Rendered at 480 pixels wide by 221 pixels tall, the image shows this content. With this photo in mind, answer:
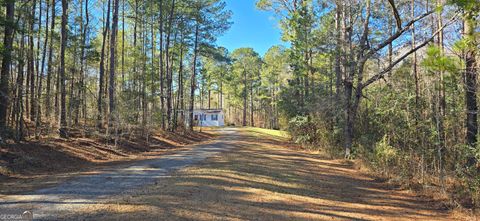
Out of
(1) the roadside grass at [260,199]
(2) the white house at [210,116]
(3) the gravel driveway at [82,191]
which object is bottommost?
(1) the roadside grass at [260,199]

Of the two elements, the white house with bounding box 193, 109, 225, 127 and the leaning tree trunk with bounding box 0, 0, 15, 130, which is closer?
the leaning tree trunk with bounding box 0, 0, 15, 130

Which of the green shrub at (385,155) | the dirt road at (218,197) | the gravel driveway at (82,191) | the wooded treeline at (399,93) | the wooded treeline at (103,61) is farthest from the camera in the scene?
the wooded treeline at (103,61)

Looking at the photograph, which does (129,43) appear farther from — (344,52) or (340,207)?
(340,207)

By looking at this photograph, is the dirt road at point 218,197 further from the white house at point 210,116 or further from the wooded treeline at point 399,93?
the white house at point 210,116

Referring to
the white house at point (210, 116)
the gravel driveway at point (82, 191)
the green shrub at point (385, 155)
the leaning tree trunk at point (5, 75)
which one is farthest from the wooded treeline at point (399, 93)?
the white house at point (210, 116)

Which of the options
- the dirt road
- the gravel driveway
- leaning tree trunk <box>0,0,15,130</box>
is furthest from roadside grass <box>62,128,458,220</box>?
leaning tree trunk <box>0,0,15,130</box>

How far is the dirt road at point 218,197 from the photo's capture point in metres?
5.37

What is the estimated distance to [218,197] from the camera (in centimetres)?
649

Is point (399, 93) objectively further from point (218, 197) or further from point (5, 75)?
point (5, 75)

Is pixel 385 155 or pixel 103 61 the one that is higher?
pixel 103 61

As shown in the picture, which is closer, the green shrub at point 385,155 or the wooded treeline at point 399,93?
the wooded treeline at point 399,93

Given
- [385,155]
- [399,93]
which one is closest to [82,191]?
[385,155]

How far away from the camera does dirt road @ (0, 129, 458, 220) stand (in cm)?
537

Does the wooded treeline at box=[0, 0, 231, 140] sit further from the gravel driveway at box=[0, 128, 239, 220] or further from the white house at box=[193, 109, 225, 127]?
the white house at box=[193, 109, 225, 127]
